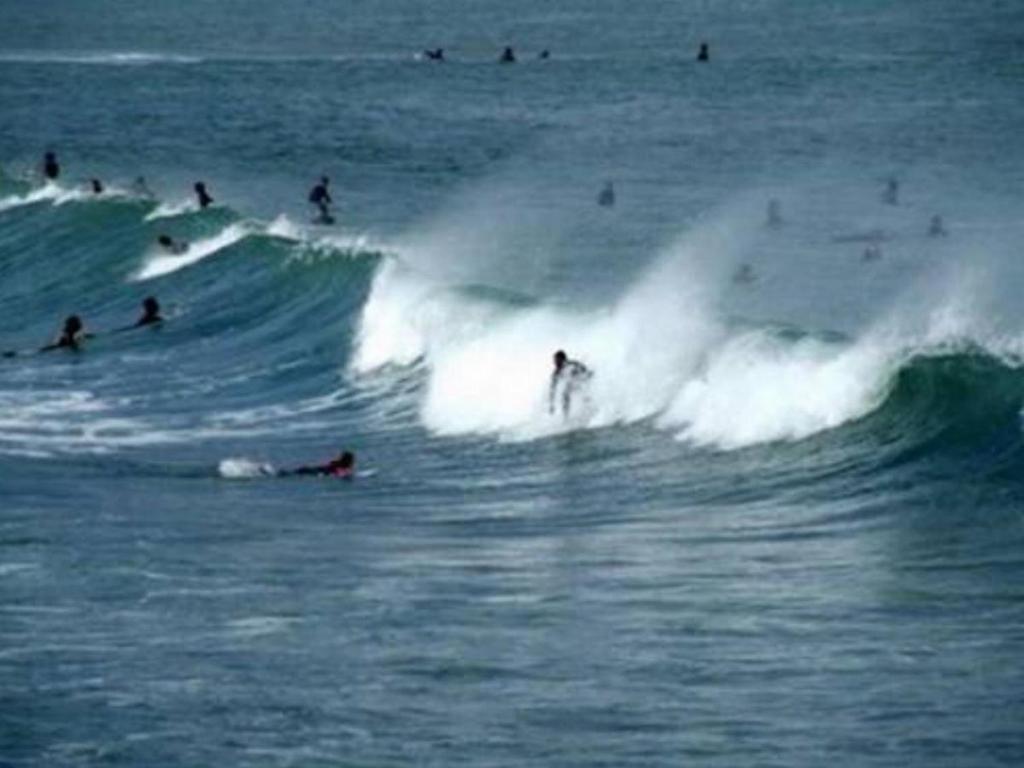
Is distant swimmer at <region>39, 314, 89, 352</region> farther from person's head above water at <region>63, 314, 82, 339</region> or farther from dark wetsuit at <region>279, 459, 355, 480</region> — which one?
dark wetsuit at <region>279, 459, 355, 480</region>

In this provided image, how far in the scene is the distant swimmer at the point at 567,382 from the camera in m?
42.8

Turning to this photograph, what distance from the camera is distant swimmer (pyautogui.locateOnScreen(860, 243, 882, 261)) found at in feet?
200

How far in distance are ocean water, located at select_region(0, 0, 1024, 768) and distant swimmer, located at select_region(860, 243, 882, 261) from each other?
0.26 m

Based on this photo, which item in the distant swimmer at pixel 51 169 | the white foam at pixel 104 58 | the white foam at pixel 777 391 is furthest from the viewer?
the white foam at pixel 104 58

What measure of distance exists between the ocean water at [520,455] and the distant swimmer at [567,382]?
9.1 inches

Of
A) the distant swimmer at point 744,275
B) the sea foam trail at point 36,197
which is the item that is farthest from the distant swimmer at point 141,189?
the distant swimmer at point 744,275

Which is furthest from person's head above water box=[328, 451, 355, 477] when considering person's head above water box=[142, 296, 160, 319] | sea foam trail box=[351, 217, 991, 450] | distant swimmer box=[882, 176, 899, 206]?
distant swimmer box=[882, 176, 899, 206]

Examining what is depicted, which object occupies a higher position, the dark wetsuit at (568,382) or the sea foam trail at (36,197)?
the sea foam trail at (36,197)

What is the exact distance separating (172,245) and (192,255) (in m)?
0.83

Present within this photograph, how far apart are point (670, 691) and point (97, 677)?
4.85 metres

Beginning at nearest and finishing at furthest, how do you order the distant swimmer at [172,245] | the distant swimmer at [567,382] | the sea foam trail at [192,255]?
the distant swimmer at [567,382], the sea foam trail at [192,255], the distant swimmer at [172,245]

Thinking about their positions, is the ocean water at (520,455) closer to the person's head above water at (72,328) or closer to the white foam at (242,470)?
the white foam at (242,470)

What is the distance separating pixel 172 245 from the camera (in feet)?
222

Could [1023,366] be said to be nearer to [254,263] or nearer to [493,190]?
[254,263]
